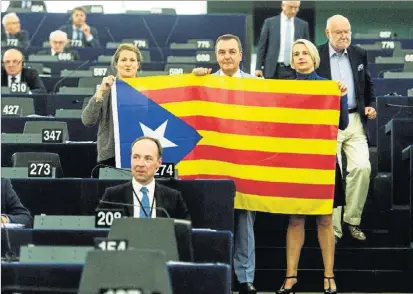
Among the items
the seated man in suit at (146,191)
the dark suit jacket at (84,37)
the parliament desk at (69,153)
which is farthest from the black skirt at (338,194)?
the dark suit jacket at (84,37)

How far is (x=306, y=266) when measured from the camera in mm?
8633

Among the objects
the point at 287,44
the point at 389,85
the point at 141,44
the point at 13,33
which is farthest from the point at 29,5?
the point at 389,85

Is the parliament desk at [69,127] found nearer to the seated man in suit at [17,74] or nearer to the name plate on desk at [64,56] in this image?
the seated man in suit at [17,74]

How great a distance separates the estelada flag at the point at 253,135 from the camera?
812 cm

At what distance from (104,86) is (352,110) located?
6.39 ft

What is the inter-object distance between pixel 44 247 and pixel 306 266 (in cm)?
309

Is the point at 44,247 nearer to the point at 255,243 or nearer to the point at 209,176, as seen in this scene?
the point at 209,176

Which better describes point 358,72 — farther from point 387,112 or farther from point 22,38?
point 22,38

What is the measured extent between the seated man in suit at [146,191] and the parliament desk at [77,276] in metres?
1.44

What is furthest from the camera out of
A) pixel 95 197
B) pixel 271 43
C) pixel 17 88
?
pixel 271 43

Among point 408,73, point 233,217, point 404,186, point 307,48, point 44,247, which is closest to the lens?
point 44,247

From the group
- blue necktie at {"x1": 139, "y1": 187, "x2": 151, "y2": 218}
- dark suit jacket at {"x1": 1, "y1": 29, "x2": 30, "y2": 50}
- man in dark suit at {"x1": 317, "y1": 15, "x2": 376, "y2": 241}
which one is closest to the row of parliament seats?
man in dark suit at {"x1": 317, "y1": 15, "x2": 376, "y2": 241}

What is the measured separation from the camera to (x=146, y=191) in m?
7.18

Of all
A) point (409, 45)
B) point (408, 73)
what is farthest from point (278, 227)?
point (409, 45)
